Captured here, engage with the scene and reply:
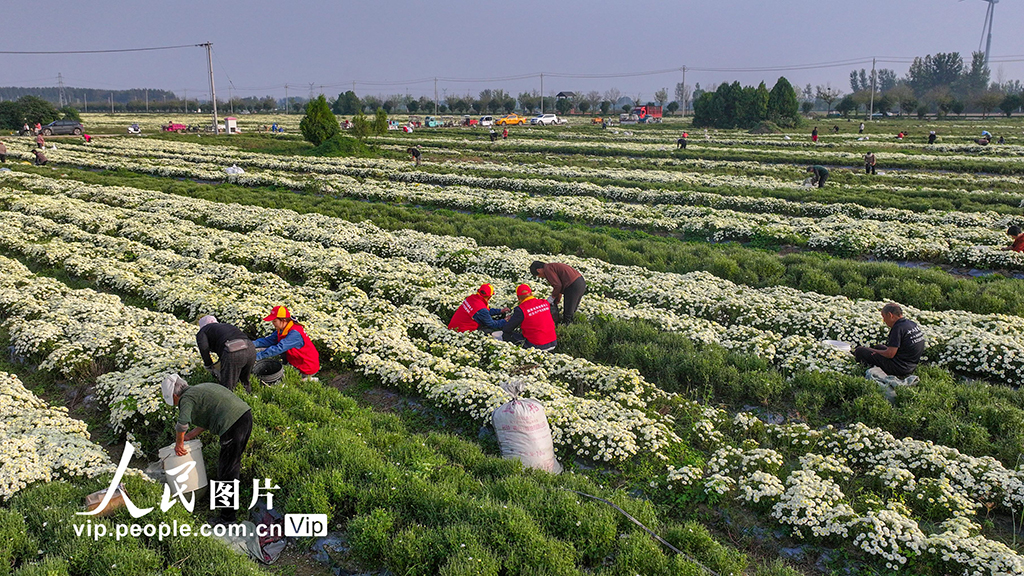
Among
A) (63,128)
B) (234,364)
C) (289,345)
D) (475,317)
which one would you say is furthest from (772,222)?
(63,128)

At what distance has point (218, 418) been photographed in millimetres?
6734

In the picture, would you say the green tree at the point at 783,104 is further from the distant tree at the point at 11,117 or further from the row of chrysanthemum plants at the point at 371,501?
the distant tree at the point at 11,117

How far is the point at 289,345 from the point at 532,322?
4051 millimetres

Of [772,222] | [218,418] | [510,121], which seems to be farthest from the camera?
[510,121]

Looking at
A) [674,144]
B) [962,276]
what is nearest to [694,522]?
[962,276]

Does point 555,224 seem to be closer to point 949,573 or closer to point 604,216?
point 604,216

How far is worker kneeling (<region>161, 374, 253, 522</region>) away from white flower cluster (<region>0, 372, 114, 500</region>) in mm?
1143

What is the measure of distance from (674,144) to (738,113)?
2562cm

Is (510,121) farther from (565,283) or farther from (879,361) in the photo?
(879,361)

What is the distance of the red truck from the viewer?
9700 cm

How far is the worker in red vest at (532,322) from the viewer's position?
10.8 meters

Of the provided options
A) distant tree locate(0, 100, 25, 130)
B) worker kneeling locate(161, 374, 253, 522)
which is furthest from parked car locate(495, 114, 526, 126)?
worker kneeling locate(161, 374, 253, 522)

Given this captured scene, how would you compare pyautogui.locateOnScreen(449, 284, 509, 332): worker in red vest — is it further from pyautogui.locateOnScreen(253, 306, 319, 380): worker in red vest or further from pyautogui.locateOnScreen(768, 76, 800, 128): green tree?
pyautogui.locateOnScreen(768, 76, 800, 128): green tree

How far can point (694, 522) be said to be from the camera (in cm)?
636
